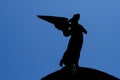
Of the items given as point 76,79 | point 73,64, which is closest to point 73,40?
point 73,64

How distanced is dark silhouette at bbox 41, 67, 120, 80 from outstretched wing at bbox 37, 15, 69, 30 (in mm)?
1520

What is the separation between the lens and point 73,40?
31.0 ft

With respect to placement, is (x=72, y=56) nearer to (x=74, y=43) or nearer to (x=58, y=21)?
(x=74, y=43)

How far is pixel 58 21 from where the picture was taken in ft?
32.2

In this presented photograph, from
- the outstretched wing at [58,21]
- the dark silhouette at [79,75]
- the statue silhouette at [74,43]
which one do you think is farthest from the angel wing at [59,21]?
the dark silhouette at [79,75]

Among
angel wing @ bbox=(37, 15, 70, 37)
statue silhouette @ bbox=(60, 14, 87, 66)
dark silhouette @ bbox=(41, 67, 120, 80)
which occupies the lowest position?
dark silhouette @ bbox=(41, 67, 120, 80)

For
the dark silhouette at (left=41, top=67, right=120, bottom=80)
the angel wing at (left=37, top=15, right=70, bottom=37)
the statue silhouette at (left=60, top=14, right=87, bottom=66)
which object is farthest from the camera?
the angel wing at (left=37, top=15, right=70, bottom=37)

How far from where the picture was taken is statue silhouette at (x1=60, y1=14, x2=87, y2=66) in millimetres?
9070

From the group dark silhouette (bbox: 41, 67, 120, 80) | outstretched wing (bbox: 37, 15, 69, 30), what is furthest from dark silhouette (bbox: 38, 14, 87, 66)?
dark silhouette (bbox: 41, 67, 120, 80)

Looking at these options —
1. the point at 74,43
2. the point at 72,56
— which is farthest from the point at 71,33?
the point at 72,56

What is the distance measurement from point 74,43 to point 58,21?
920mm

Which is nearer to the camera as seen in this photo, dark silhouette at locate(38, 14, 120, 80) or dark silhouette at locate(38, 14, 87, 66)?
dark silhouette at locate(38, 14, 120, 80)

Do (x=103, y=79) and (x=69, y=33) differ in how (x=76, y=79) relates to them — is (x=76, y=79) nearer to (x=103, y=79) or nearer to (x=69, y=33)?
(x=103, y=79)

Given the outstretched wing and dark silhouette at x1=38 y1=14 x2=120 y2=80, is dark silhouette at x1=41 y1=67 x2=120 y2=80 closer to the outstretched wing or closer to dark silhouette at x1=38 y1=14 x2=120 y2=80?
dark silhouette at x1=38 y1=14 x2=120 y2=80
